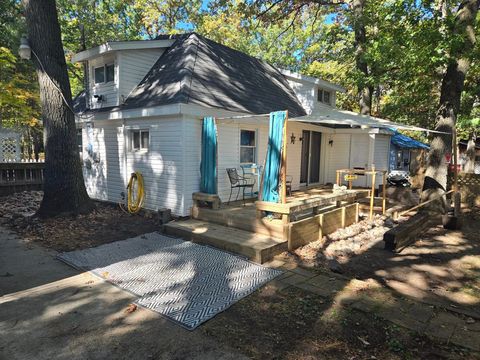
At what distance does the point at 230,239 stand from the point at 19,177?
10164mm

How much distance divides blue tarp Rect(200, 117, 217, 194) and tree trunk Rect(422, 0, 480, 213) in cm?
616

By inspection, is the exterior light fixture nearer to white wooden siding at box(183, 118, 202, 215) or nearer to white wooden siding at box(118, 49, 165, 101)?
white wooden siding at box(118, 49, 165, 101)

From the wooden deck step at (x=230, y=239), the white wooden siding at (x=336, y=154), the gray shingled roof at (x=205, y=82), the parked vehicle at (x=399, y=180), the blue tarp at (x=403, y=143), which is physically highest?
the gray shingled roof at (x=205, y=82)

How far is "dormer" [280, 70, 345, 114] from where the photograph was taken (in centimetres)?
1238

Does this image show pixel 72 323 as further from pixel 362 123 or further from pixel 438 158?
pixel 438 158

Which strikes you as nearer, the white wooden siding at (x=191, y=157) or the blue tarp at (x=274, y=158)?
the blue tarp at (x=274, y=158)

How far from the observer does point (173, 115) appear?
7.50 meters

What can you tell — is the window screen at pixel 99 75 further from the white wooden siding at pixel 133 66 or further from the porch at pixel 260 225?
the porch at pixel 260 225

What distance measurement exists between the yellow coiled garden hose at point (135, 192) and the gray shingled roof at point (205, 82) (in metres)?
1.93

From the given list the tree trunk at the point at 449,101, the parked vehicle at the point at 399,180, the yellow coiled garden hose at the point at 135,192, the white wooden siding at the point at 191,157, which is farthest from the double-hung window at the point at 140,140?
the parked vehicle at the point at 399,180

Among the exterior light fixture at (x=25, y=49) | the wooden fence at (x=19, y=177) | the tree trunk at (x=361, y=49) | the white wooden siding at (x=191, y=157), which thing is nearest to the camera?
the exterior light fixture at (x=25, y=49)

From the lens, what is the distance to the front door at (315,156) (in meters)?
12.5

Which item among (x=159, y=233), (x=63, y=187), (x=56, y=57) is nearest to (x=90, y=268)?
(x=159, y=233)

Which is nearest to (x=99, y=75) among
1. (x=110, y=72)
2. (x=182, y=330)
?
(x=110, y=72)
